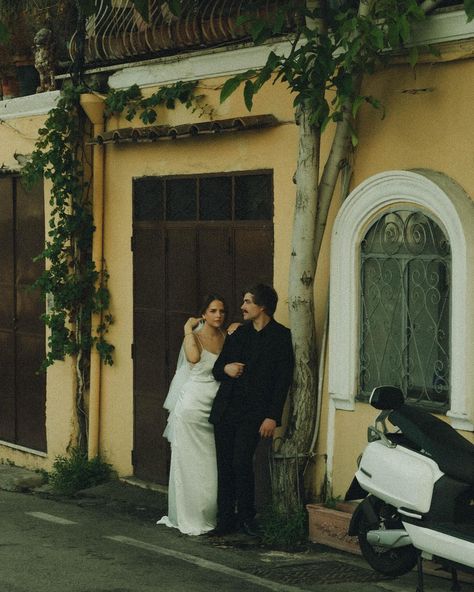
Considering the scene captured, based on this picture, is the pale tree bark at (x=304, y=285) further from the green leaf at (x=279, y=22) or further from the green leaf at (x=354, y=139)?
the green leaf at (x=279, y=22)

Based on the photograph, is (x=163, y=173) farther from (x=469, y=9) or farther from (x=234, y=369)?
(x=469, y=9)

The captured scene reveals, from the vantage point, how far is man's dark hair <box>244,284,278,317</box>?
10.2 metres

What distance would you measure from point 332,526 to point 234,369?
1.35 metres

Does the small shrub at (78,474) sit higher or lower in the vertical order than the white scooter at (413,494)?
lower

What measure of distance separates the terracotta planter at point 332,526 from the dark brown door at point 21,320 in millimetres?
4489

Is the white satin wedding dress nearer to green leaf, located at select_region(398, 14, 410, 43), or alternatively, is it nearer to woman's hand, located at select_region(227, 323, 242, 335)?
woman's hand, located at select_region(227, 323, 242, 335)

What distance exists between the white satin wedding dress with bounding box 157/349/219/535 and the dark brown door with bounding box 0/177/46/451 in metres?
3.42

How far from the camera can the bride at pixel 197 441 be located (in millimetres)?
10516

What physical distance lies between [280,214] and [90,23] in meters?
3.39

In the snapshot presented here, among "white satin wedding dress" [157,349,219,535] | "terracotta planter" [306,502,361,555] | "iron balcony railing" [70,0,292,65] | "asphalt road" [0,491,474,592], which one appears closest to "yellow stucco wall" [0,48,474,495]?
"terracotta planter" [306,502,361,555]

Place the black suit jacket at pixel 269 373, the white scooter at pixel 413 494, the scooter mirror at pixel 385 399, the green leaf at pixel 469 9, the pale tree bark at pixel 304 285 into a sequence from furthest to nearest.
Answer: the black suit jacket at pixel 269 373 < the pale tree bark at pixel 304 285 < the green leaf at pixel 469 9 < the scooter mirror at pixel 385 399 < the white scooter at pixel 413 494

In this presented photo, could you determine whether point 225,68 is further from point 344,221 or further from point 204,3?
point 344,221

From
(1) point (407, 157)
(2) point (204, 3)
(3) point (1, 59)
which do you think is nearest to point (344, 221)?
(1) point (407, 157)

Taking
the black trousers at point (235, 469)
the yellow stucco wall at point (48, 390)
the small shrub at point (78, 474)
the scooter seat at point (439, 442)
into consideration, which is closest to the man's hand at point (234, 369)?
the black trousers at point (235, 469)
